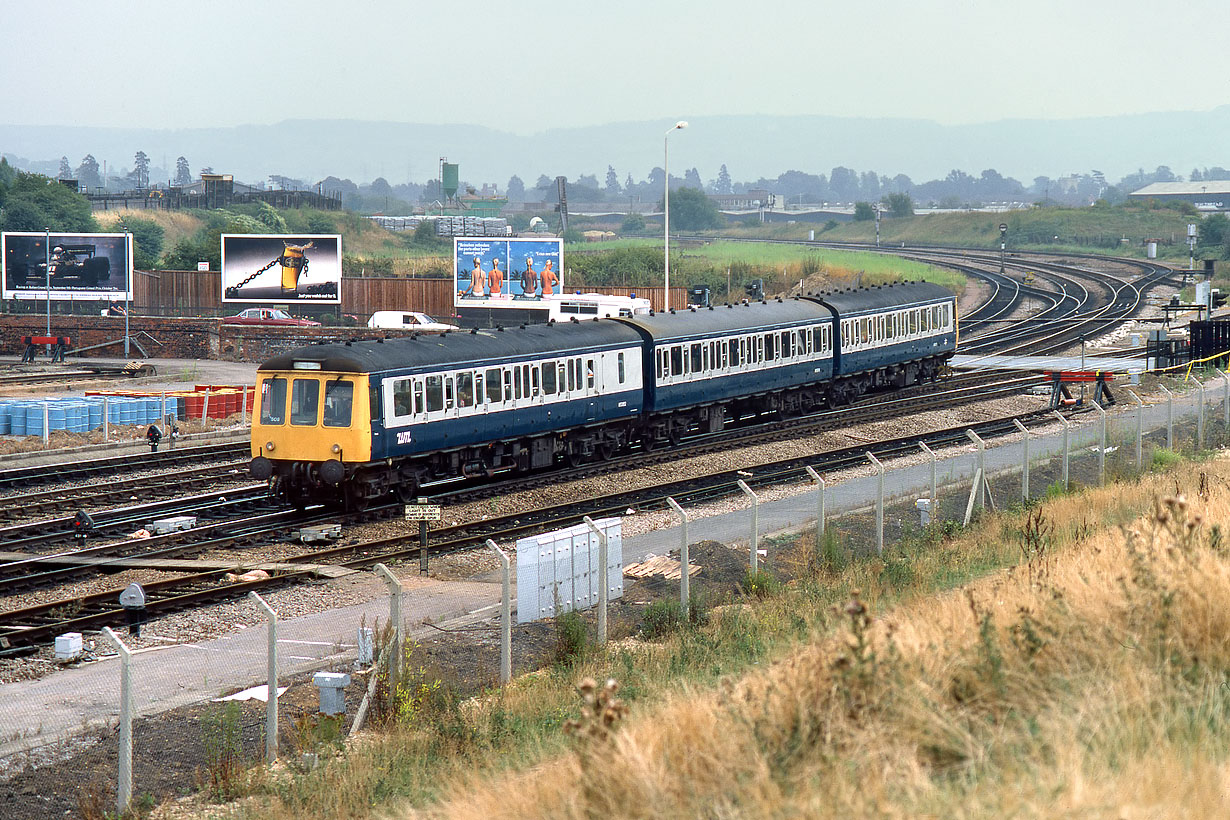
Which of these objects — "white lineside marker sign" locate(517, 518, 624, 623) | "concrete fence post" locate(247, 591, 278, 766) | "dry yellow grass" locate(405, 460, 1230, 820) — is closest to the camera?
"dry yellow grass" locate(405, 460, 1230, 820)

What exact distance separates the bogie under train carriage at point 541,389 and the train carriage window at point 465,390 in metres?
0.04

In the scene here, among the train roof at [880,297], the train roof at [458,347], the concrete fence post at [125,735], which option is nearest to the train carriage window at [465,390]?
the train roof at [458,347]

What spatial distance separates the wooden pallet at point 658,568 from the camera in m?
18.2

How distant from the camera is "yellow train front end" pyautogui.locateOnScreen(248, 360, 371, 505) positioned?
76.4 feet

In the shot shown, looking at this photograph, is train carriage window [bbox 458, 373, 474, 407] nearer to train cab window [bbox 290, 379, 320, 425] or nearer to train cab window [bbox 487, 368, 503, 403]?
train cab window [bbox 487, 368, 503, 403]

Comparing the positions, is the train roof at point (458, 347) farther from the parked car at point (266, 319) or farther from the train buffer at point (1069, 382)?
the parked car at point (266, 319)

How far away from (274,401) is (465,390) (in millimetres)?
3747

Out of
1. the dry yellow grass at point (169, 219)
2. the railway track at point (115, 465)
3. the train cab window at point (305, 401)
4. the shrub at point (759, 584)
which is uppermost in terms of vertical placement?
the dry yellow grass at point (169, 219)

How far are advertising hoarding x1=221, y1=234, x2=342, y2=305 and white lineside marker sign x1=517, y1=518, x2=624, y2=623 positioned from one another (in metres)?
53.9

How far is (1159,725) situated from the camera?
7.22m

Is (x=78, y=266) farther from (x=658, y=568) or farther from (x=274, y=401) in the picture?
(x=658, y=568)

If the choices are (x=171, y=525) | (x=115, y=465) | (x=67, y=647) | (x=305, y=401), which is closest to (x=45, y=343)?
(x=115, y=465)

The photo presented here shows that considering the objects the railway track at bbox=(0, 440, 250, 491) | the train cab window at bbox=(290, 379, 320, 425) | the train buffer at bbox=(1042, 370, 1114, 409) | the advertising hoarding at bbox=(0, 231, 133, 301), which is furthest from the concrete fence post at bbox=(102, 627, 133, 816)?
the advertising hoarding at bbox=(0, 231, 133, 301)

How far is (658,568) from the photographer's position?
18703mm
